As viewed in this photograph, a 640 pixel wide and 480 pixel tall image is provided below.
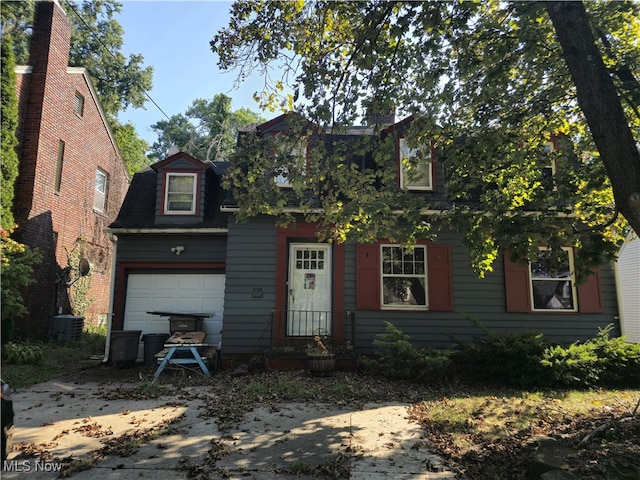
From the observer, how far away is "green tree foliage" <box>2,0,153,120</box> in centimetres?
2102

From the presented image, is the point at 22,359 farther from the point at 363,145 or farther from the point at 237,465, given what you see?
the point at 363,145

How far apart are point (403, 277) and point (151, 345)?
599 centimetres

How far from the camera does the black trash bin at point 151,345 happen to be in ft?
30.1

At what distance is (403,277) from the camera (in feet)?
30.6

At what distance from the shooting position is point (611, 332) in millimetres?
9031

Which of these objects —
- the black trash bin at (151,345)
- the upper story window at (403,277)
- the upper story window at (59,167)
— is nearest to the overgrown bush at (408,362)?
the upper story window at (403,277)

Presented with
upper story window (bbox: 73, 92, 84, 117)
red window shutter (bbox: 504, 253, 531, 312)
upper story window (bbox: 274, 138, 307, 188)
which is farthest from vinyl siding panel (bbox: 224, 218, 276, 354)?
upper story window (bbox: 73, 92, 84, 117)

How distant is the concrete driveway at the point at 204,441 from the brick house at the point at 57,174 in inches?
264

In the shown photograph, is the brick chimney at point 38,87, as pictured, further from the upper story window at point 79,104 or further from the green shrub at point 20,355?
the green shrub at point 20,355

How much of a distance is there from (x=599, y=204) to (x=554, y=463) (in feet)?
14.7

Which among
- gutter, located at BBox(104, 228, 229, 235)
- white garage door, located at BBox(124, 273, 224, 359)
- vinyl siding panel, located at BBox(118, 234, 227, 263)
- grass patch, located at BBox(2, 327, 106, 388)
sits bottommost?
grass patch, located at BBox(2, 327, 106, 388)

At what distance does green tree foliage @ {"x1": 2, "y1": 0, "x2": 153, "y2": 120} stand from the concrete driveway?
18840mm

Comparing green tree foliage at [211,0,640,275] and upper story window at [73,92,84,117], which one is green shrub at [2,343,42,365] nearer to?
green tree foliage at [211,0,640,275]

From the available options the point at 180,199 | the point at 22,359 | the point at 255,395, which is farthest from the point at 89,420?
the point at 180,199
